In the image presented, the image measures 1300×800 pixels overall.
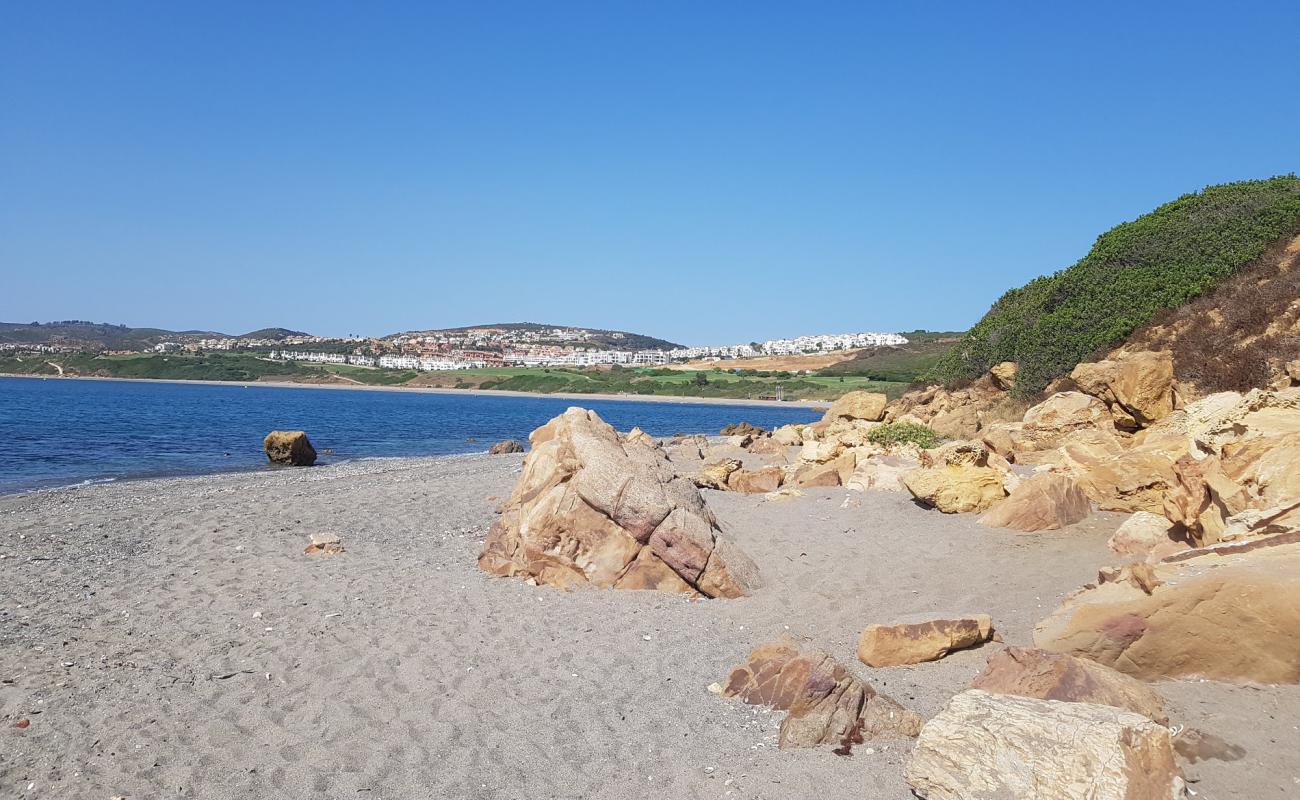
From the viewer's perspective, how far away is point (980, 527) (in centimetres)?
1259

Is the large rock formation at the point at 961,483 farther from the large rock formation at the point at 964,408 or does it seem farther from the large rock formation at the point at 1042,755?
the large rock formation at the point at 964,408

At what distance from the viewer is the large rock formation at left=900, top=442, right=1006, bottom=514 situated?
13.7 metres

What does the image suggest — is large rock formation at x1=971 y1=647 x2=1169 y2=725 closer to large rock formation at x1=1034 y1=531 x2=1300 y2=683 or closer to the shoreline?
large rock formation at x1=1034 y1=531 x2=1300 y2=683

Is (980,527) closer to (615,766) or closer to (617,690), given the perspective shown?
(617,690)

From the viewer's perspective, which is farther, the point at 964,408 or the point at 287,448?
the point at 287,448

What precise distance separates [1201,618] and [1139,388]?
11279mm

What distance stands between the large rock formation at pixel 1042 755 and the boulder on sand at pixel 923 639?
2.54m

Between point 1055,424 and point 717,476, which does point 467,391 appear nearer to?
point 717,476

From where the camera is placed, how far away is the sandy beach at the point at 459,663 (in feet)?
19.7

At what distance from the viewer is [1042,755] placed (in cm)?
481

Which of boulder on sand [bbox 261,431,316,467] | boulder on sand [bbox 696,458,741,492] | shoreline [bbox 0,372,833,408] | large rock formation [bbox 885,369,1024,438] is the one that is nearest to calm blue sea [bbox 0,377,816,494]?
boulder on sand [bbox 261,431,316,467]

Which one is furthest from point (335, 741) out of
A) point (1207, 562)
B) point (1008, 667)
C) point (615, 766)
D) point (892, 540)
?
point (892, 540)

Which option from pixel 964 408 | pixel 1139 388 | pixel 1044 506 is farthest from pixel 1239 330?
pixel 1044 506

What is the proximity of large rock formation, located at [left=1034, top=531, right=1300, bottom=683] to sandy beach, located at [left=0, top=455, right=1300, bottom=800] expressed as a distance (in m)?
0.22
